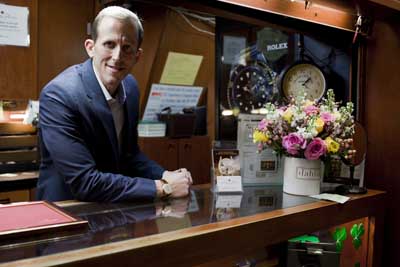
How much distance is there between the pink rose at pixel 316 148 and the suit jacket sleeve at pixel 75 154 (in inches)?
24.5

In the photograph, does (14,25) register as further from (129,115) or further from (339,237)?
(339,237)

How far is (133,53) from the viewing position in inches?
63.6

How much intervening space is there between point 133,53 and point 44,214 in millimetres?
699

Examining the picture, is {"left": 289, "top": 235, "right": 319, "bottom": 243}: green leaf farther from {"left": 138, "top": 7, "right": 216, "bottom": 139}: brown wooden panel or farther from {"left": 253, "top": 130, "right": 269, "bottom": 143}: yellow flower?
{"left": 138, "top": 7, "right": 216, "bottom": 139}: brown wooden panel

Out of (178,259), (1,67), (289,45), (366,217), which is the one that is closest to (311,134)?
(366,217)

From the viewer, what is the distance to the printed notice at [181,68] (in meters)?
3.79

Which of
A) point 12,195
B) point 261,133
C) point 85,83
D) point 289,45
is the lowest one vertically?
point 12,195

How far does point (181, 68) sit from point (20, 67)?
4.62 feet

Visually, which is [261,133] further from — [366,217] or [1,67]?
[1,67]

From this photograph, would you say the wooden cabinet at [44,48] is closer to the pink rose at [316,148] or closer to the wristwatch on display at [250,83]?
the wristwatch on display at [250,83]

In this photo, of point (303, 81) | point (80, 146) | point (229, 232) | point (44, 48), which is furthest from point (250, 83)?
point (229, 232)

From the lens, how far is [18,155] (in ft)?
10.1

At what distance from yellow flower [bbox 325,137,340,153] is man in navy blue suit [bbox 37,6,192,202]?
0.56m

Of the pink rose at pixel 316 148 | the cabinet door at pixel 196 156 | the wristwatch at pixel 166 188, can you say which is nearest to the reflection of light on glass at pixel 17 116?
the cabinet door at pixel 196 156
